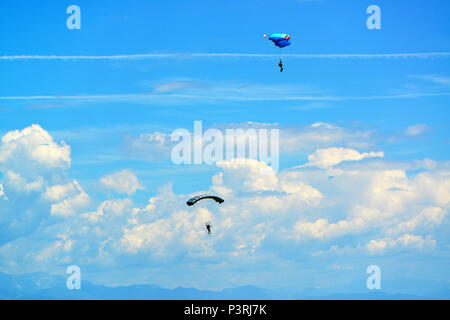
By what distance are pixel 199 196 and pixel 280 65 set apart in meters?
29.6

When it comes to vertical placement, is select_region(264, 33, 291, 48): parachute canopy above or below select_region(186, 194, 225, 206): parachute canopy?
above

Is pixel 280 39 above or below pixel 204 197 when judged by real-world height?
above

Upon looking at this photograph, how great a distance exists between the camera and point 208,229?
116 meters

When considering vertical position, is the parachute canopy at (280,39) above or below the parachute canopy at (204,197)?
above
